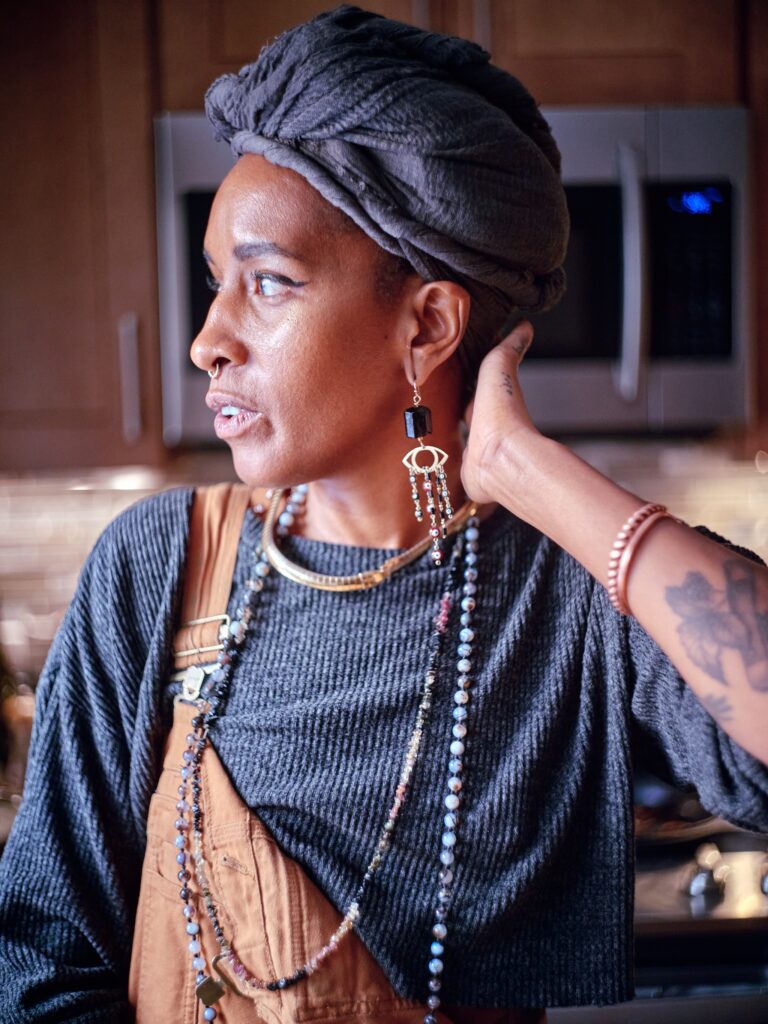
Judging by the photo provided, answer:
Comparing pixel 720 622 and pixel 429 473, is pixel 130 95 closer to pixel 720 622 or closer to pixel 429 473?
pixel 429 473

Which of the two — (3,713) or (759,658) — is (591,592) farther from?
(3,713)

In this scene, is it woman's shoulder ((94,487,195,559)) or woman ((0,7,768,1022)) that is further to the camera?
woman's shoulder ((94,487,195,559))

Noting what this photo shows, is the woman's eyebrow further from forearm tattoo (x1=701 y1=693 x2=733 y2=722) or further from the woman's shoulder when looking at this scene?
forearm tattoo (x1=701 y1=693 x2=733 y2=722)

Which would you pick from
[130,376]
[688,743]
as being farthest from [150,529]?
[130,376]

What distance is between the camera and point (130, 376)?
1841 millimetres

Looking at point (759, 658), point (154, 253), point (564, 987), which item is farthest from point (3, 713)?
point (759, 658)

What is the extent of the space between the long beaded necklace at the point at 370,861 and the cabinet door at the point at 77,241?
3.18ft

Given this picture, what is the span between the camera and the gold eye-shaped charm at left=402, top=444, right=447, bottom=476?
1.00 metres

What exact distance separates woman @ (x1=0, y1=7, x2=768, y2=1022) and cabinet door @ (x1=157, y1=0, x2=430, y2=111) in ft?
2.90

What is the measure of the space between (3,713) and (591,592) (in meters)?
1.26

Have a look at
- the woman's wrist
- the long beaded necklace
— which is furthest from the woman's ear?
the long beaded necklace

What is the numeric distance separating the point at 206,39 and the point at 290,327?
44.7 inches

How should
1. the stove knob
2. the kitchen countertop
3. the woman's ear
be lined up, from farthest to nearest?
the kitchen countertop → the stove knob → the woman's ear

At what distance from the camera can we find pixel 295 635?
1.02 metres
